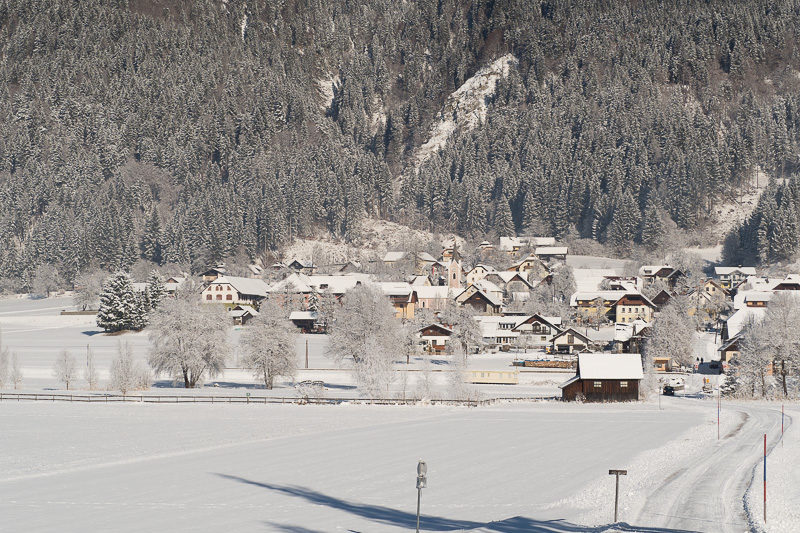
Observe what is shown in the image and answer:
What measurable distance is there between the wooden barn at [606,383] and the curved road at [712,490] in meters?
28.3

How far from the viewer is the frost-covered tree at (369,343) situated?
79875 millimetres

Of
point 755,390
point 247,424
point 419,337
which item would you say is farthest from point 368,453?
point 419,337

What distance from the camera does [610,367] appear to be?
80188mm

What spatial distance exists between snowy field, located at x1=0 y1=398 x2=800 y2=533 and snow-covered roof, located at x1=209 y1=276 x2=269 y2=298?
9783cm

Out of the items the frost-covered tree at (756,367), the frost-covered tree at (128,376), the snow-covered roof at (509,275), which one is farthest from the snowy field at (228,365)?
the snow-covered roof at (509,275)

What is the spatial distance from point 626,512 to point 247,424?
34145mm

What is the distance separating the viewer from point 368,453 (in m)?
45.9

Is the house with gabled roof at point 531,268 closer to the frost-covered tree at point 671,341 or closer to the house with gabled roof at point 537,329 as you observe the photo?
the house with gabled roof at point 537,329

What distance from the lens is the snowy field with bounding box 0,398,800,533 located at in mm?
29547

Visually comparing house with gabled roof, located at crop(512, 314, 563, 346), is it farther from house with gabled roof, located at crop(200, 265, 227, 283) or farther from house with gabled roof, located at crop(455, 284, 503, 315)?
house with gabled roof, located at crop(200, 265, 227, 283)

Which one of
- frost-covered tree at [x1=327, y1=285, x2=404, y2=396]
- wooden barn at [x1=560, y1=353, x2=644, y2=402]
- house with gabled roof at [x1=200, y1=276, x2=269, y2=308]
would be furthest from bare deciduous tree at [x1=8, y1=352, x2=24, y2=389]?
house with gabled roof at [x1=200, y1=276, x2=269, y2=308]

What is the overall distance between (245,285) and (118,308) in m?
42.7

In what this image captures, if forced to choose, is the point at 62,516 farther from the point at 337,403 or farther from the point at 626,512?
the point at 337,403

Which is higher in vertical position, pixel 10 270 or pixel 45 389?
pixel 10 270
